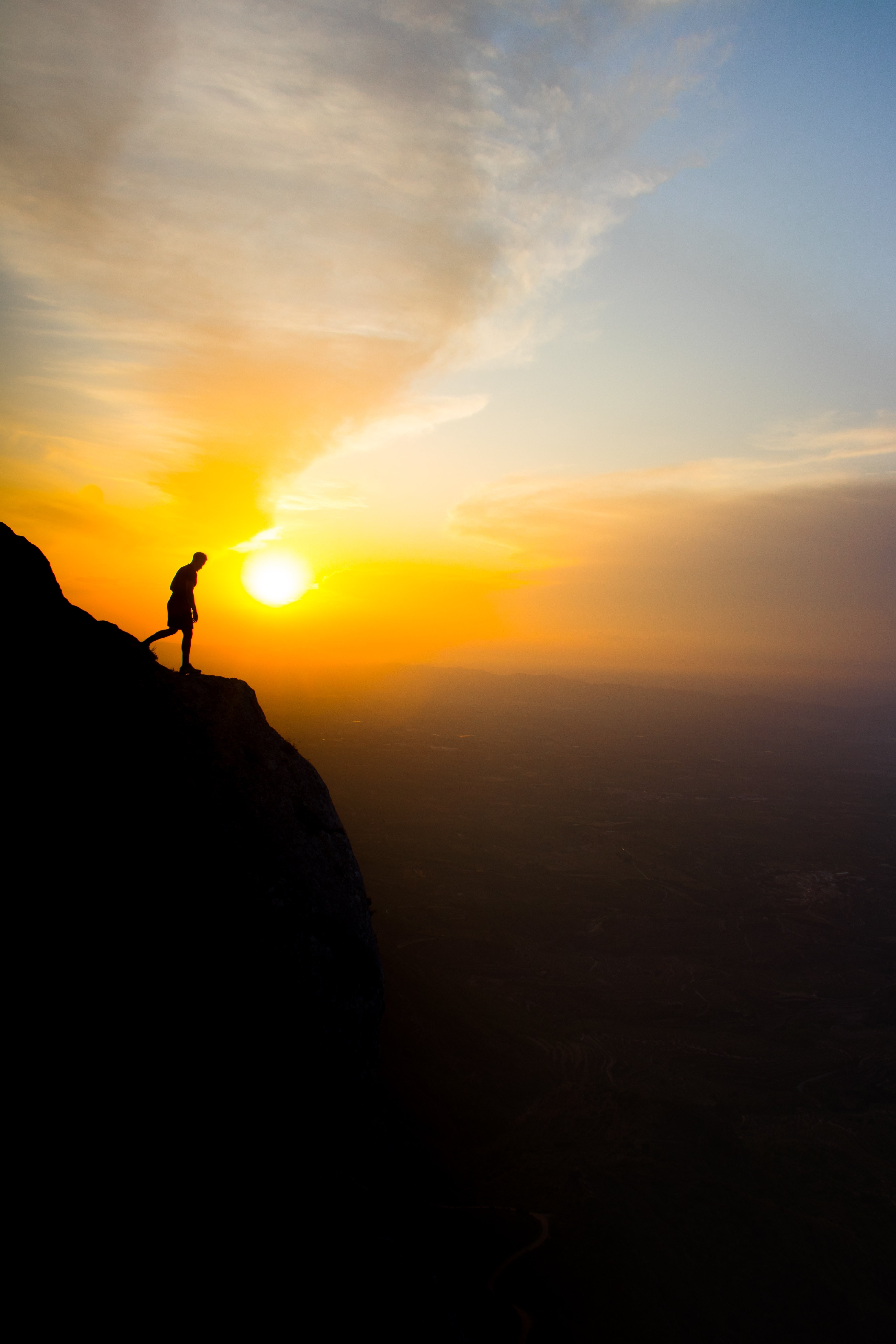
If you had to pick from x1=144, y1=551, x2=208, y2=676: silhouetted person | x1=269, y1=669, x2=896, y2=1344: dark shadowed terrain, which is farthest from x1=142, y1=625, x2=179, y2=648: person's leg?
x1=269, y1=669, x2=896, y2=1344: dark shadowed terrain

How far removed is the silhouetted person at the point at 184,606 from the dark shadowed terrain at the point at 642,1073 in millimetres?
14469

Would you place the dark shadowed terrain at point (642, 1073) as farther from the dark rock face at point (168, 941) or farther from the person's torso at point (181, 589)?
the person's torso at point (181, 589)

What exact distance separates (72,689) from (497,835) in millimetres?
70390

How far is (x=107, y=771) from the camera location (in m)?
11.8

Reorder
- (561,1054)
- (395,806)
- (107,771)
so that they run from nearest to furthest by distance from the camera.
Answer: (107,771) < (561,1054) < (395,806)

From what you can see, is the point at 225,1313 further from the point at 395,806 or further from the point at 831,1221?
the point at 395,806

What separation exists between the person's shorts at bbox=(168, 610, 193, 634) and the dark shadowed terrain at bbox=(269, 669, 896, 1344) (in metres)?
14.7

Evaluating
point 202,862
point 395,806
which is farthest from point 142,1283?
point 395,806

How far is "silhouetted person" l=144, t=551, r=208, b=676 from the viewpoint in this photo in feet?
48.1

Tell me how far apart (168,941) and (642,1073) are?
2979 cm

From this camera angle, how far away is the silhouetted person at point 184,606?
14664 millimetres

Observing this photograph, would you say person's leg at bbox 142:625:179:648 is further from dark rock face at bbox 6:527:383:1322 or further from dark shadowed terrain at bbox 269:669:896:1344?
dark shadowed terrain at bbox 269:669:896:1344

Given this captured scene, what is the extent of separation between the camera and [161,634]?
1460cm

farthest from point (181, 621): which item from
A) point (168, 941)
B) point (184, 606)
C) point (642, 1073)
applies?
point (642, 1073)
